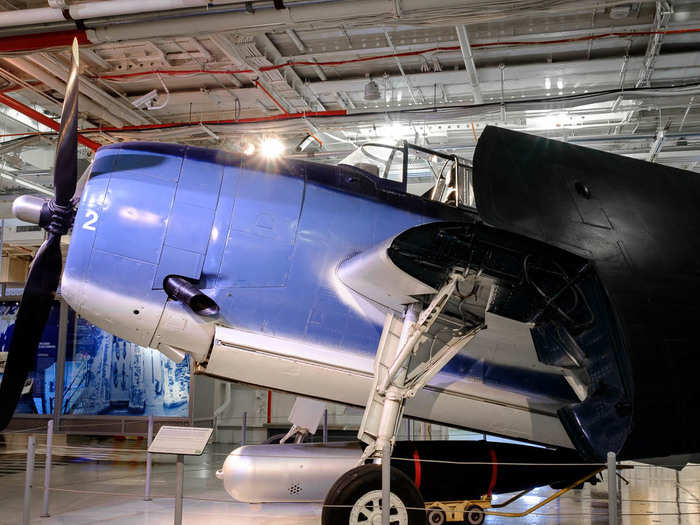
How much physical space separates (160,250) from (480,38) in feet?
18.8

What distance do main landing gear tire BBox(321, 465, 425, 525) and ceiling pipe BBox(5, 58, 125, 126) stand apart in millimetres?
7770

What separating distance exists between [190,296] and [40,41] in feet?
15.0

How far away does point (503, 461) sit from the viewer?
20.2ft

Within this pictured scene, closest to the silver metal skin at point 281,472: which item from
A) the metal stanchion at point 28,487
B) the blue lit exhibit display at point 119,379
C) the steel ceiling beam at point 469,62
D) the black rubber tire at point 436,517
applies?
the black rubber tire at point 436,517

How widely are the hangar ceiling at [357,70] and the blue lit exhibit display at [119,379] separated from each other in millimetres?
3933

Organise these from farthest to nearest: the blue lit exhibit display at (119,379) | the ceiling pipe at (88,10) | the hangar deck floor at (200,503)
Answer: the blue lit exhibit display at (119,379)
the ceiling pipe at (88,10)
the hangar deck floor at (200,503)

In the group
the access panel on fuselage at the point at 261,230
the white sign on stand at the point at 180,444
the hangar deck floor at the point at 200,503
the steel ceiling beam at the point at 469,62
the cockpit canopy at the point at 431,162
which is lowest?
the hangar deck floor at the point at 200,503

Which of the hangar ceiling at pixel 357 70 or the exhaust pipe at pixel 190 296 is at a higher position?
the hangar ceiling at pixel 357 70

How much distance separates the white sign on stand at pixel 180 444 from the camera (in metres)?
4.38

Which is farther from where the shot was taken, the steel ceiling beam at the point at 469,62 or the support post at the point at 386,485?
the steel ceiling beam at the point at 469,62

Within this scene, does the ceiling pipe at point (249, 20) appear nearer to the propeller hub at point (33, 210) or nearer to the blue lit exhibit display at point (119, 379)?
the propeller hub at point (33, 210)

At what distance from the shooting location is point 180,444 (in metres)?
4.56

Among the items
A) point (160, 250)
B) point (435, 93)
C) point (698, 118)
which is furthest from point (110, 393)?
point (698, 118)

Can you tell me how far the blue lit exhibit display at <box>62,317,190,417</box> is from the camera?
13.3 meters
